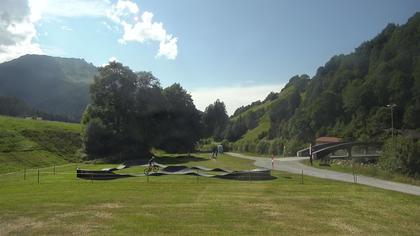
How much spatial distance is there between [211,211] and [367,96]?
128 meters

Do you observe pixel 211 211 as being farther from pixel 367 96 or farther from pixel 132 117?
pixel 367 96

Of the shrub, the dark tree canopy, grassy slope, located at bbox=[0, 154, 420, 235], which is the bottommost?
grassy slope, located at bbox=[0, 154, 420, 235]

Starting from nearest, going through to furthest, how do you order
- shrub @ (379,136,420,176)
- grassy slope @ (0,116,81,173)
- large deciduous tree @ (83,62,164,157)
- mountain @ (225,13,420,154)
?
1. shrub @ (379,136,420,176)
2. grassy slope @ (0,116,81,173)
3. large deciduous tree @ (83,62,164,157)
4. mountain @ (225,13,420,154)

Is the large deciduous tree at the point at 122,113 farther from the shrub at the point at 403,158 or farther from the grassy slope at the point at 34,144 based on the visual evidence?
the shrub at the point at 403,158

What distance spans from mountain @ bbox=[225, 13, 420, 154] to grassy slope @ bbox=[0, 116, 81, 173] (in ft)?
170

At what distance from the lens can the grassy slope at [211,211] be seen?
61.3 feet

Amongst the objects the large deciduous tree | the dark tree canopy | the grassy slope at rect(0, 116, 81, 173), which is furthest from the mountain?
the grassy slope at rect(0, 116, 81, 173)

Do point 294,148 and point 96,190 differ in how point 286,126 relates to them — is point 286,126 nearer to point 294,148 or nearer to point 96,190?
point 294,148

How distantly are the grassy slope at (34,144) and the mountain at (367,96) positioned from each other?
51959 mm

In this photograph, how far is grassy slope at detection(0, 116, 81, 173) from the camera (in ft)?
241

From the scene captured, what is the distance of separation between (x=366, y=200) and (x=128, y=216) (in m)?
14.1

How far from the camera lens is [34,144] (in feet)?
286

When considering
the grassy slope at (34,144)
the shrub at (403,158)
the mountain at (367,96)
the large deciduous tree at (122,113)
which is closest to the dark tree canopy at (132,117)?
the large deciduous tree at (122,113)

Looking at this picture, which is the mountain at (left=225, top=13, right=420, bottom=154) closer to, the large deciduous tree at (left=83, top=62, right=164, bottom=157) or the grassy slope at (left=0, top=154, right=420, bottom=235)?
the large deciduous tree at (left=83, top=62, right=164, bottom=157)
